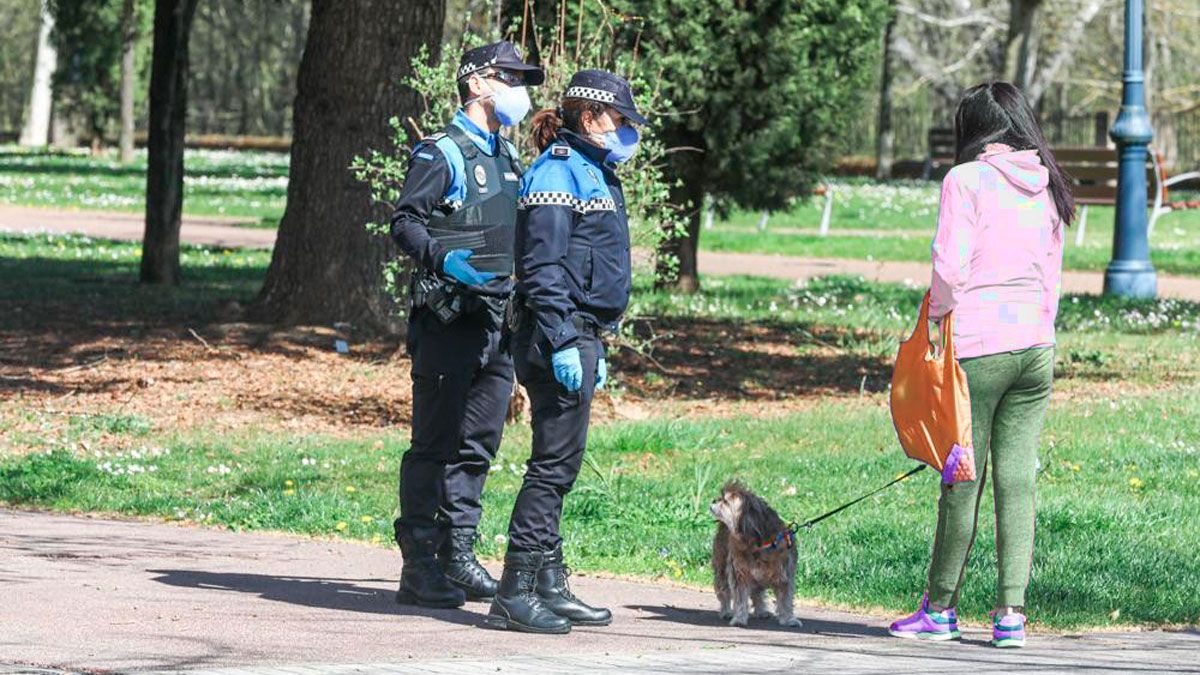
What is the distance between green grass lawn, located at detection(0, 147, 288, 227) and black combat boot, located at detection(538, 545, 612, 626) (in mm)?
22248

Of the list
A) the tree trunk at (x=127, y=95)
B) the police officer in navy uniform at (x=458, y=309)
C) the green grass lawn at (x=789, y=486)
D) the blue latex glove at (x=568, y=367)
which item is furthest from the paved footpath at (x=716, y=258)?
the tree trunk at (x=127, y=95)

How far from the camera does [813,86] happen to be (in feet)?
57.8

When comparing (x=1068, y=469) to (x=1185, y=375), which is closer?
(x=1068, y=469)

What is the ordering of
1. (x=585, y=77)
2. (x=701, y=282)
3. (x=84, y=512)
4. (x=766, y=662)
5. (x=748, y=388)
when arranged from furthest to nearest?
(x=701, y=282)
(x=748, y=388)
(x=84, y=512)
(x=585, y=77)
(x=766, y=662)

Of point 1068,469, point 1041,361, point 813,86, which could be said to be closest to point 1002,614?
point 1041,361

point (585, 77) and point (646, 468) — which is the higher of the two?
point (585, 77)

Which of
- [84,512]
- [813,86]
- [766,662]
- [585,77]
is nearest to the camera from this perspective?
[766,662]

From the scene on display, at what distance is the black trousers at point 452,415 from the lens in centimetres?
671

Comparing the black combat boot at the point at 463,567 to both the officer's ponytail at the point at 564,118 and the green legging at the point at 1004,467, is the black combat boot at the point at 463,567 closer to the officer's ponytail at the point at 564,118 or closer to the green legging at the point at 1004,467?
the officer's ponytail at the point at 564,118

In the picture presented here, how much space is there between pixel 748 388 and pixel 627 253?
6.70 metres

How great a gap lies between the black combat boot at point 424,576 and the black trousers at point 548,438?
49 centimetres

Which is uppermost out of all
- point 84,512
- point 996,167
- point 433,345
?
point 996,167

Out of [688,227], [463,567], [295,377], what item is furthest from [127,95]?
[463,567]

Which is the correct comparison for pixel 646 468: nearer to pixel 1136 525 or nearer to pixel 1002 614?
pixel 1136 525
